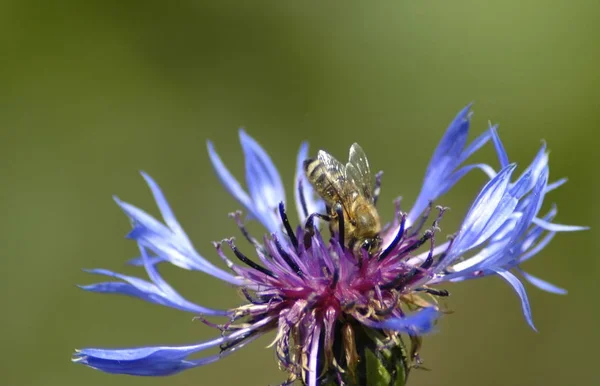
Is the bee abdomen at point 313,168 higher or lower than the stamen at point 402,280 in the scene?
higher

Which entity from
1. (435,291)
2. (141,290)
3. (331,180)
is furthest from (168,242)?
(435,291)

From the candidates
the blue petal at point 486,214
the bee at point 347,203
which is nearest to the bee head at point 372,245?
the bee at point 347,203

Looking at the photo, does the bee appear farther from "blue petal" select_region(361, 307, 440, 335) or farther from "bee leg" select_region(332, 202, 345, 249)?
"blue petal" select_region(361, 307, 440, 335)

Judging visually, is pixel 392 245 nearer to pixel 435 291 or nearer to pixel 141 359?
pixel 435 291

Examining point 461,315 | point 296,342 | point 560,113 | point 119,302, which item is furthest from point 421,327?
point 560,113

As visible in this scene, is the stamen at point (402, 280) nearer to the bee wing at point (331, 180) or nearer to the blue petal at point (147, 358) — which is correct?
the bee wing at point (331, 180)

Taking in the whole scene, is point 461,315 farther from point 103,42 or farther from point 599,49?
point 103,42
